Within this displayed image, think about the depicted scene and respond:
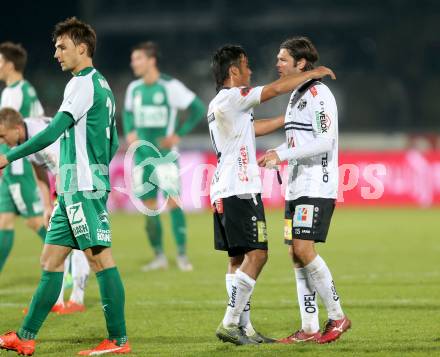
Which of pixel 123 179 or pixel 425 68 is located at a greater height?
pixel 425 68

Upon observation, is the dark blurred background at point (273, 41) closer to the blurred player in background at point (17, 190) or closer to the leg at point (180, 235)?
the leg at point (180, 235)

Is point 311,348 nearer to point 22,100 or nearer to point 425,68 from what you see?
point 22,100

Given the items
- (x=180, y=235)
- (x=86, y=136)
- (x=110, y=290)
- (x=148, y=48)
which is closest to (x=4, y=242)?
(x=180, y=235)

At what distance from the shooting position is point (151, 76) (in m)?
12.2

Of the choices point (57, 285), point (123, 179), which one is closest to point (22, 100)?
point (57, 285)

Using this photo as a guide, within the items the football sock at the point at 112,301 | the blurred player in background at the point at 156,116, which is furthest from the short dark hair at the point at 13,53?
the football sock at the point at 112,301

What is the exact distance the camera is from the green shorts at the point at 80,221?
6207 millimetres

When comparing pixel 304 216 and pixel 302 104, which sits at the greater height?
pixel 302 104

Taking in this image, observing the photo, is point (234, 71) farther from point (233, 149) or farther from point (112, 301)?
point (112, 301)

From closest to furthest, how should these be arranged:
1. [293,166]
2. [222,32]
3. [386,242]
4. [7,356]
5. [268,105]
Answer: [7,356] < [293,166] < [386,242] < [268,105] < [222,32]

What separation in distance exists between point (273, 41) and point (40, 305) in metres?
22.9

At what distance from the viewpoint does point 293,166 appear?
22.2 ft

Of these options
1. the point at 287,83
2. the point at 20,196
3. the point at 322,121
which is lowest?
the point at 20,196

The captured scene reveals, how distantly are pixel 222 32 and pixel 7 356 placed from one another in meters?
22.9
